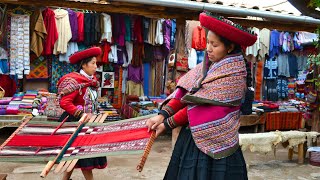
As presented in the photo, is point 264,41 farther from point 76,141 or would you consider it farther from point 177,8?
point 76,141

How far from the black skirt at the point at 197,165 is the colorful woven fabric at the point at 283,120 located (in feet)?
19.8

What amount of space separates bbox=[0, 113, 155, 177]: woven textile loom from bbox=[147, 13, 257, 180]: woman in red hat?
0.27m

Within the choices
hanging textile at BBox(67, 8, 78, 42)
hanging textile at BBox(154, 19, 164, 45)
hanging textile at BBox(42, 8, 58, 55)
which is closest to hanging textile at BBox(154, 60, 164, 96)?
hanging textile at BBox(154, 19, 164, 45)

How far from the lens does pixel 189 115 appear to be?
221cm

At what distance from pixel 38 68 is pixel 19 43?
705 mm

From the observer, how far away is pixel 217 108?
2.14 m

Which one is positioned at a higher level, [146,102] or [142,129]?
[142,129]

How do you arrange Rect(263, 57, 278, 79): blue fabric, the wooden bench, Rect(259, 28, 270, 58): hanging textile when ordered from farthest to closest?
Rect(263, 57, 278, 79): blue fabric
Rect(259, 28, 270, 58): hanging textile
the wooden bench

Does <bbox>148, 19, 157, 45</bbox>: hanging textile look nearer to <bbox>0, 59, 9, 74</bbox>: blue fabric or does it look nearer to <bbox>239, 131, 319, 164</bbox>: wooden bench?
<bbox>0, 59, 9, 74</bbox>: blue fabric

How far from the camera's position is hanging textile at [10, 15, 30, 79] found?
677 centimetres

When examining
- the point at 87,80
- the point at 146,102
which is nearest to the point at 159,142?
the point at 146,102

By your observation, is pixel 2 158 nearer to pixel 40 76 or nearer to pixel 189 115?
pixel 189 115

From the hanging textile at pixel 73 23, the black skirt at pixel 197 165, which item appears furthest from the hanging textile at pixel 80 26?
the black skirt at pixel 197 165

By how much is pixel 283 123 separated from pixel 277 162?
248cm
